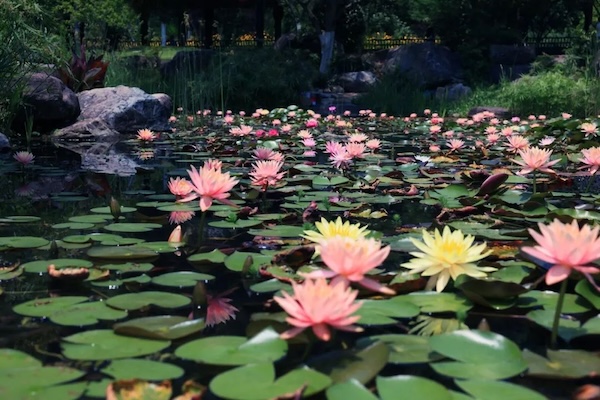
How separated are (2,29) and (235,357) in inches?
167

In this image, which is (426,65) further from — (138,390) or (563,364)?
(138,390)

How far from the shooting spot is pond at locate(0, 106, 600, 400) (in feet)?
3.01

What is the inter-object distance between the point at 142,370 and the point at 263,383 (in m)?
0.19

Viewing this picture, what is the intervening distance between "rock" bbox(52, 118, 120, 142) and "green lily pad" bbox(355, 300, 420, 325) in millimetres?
5147

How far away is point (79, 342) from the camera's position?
3.47ft

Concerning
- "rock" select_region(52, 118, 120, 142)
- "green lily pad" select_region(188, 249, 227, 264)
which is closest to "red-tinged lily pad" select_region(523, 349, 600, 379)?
"green lily pad" select_region(188, 249, 227, 264)

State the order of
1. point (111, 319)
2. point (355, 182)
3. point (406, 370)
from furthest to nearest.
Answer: point (355, 182)
point (111, 319)
point (406, 370)

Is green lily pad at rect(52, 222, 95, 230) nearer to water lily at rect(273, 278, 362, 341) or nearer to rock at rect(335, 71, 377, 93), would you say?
water lily at rect(273, 278, 362, 341)

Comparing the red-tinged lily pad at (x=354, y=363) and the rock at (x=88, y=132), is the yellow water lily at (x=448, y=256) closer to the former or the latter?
the red-tinged lily pad at (x=354, y=363)

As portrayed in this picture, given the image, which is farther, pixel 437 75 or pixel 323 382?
pixel 437 75

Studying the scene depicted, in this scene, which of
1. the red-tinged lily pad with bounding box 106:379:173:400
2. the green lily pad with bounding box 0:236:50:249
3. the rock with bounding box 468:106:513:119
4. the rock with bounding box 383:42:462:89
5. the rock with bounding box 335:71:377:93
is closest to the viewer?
the red-tinged lily pad with bounding box 106:379:173:400

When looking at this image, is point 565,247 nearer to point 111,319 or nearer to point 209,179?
point 111,319

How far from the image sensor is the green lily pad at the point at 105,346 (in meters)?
1.01

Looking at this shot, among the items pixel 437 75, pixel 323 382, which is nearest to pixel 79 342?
pixel 323 382
